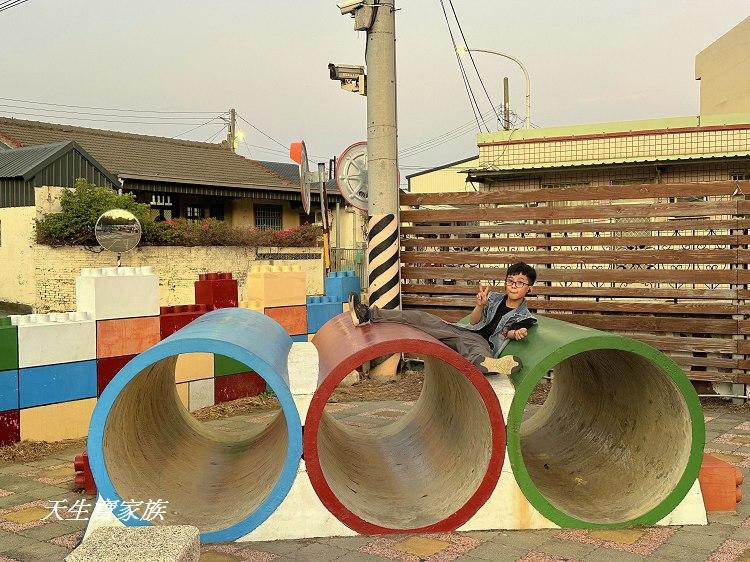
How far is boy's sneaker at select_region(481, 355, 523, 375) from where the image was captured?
529cm

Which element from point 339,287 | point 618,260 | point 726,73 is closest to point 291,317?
point 339,287

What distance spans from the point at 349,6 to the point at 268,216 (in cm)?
1966

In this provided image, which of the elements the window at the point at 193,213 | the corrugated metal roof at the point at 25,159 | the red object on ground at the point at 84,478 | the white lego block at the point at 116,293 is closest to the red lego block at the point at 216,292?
the white lego block at the point at 116,293

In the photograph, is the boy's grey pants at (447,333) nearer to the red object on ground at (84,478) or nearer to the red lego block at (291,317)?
the red object on ground at (84,478)

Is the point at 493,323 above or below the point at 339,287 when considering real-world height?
below

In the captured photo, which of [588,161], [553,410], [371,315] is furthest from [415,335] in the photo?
[588,161]

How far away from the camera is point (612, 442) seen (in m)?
6.16

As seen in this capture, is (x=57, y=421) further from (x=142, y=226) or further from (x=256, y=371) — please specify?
(x=142, y=226)

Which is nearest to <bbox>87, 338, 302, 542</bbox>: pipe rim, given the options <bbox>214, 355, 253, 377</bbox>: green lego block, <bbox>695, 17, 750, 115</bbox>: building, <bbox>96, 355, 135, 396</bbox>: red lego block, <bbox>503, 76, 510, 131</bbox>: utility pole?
<bbox>96, 355, 135, 396</bbox>: red lego block

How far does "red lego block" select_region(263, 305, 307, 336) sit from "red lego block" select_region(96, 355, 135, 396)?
2.57m

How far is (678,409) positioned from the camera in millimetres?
5332

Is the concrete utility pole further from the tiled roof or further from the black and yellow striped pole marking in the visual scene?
the tiled roof

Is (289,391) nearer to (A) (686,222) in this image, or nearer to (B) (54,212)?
(A) (686,222)

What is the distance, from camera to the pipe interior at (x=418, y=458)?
531 cm
